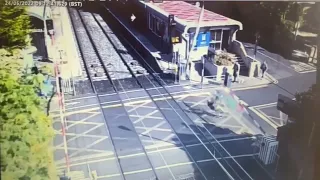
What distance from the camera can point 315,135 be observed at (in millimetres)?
1806

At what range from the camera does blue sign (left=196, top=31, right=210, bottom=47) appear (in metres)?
1.70

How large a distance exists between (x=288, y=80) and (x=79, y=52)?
947mm

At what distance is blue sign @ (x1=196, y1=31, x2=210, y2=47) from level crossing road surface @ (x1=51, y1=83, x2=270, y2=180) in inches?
8.3

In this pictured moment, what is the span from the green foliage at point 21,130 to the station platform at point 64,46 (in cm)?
15

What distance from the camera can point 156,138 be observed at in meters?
1.73

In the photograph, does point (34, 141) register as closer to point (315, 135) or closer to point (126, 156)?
point (126, 156)

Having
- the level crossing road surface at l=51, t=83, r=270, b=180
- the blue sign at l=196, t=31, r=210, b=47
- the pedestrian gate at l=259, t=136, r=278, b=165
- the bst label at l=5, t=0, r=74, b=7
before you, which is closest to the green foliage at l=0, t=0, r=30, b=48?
the bst label at l=5, t=0, r=74, b=7

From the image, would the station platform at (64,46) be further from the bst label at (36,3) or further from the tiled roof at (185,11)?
the tiled roof at (185,11)

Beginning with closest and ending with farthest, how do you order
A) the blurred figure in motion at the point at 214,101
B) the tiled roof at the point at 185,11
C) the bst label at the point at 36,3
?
the bst label at the point at 36,3 < the tiled roof at the point at 185,11 < the blurred figure in motion at the point at 214,101

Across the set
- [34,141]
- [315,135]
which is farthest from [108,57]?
[315,135]

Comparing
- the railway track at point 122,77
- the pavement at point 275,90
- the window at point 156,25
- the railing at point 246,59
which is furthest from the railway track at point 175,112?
the railing at point 246,59

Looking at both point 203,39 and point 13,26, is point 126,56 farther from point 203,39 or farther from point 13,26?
point 13,26

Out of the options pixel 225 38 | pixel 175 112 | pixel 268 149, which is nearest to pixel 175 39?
pixel 225 38

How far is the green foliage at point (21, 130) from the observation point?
1.58 m
